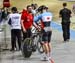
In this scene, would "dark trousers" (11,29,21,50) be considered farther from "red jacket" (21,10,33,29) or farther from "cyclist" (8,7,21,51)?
"red jacket" (21,10,33,29)

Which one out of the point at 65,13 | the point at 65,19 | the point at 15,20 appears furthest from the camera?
the point at 65,19

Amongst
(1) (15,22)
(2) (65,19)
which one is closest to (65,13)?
(2) (65,19)

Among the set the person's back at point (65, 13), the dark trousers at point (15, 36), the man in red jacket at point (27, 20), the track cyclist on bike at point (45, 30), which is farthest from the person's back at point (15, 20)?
the person's back at point (65, 13)

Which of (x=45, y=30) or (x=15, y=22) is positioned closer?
(x=45, y=30)

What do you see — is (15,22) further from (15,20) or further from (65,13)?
(65,13)

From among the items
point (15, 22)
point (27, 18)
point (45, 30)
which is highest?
point (27, 18)

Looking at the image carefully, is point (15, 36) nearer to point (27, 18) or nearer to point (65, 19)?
point (27, 18)

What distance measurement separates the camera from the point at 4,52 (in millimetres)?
17719

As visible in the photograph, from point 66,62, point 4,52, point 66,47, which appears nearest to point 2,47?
point 4,52

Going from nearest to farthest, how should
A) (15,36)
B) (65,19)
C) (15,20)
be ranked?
(15,20), (15,36), (65,19)

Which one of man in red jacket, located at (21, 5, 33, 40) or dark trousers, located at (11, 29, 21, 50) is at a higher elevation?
man in red jacket, located at (21, 5, 33, 40)

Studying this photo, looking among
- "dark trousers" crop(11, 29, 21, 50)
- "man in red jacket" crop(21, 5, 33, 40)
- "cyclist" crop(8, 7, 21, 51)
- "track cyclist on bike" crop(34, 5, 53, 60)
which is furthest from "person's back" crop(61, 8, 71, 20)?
"track cyclist on bike" crop(34, 5, 53, 60)

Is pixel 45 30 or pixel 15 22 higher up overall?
pixel 15 22

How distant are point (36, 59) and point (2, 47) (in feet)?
12.6
